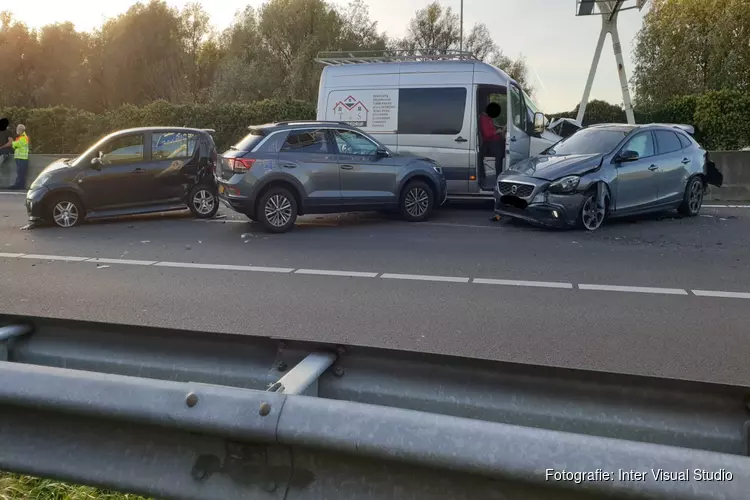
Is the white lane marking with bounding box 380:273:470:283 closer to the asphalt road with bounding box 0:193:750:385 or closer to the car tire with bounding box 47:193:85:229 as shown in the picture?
the asphalt road with bounding box 0:193:750:385

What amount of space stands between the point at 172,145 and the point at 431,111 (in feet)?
17.1

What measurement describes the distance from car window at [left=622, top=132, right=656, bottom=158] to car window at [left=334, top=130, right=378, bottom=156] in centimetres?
437

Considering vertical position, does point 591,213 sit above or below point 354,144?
below

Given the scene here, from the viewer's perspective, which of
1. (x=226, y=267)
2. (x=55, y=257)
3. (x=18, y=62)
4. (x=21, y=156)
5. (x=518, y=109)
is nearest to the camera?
(x=226, y=267)

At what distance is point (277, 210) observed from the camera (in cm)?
1111

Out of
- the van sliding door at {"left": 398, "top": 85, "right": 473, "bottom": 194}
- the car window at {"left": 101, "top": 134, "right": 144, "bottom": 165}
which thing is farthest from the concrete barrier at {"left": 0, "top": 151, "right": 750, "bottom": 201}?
the car window at {"left": 101, "top": 134, "right": 144, "bottom": 165}

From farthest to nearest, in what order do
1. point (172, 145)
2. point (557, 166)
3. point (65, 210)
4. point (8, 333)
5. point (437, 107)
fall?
1. point (437, 107)
2. point (172, 145)
3. point (65, 210)
4. point (557, 166)
5. point (8, 333)

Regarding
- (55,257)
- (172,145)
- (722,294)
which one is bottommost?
(55,257)

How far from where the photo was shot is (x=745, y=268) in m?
8.09

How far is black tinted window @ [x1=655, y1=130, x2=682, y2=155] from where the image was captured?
1185cm

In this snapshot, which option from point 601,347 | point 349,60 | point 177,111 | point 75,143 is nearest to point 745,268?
point 601,347

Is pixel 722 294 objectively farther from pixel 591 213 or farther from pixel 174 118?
pixel 174 118

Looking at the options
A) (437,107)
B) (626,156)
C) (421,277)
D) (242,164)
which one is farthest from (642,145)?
(242,164)

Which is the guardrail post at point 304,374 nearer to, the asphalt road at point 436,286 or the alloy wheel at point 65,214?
the asphalt road at point 436,286
